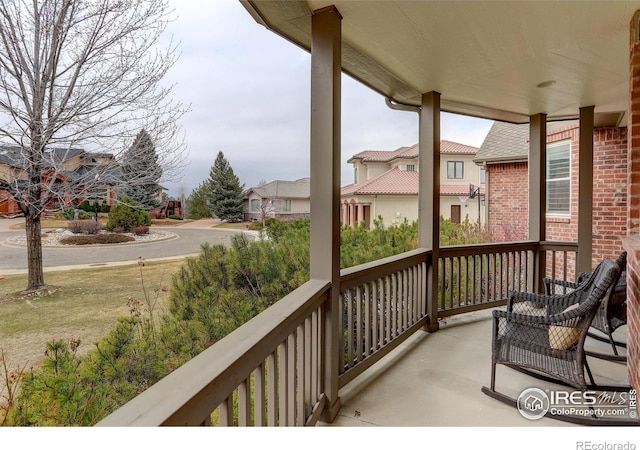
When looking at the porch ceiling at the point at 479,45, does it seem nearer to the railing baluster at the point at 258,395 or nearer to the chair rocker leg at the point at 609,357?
the railing baluster at the point at 258,395

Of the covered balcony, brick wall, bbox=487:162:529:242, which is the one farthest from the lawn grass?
brick wall, bbox=487:162:529:242

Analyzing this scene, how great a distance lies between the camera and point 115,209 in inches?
108

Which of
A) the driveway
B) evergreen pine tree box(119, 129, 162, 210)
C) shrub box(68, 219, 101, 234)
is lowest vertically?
the driveway

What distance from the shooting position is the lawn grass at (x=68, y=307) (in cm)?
208

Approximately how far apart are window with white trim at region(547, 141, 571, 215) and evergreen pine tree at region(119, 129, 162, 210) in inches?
295

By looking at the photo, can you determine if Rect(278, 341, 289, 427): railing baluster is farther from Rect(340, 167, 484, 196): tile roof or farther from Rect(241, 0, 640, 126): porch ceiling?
Rect(340, 167, 484, 196): tile roof

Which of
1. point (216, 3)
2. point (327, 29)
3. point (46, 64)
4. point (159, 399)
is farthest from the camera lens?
point (216, 3)

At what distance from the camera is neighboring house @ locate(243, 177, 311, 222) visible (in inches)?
137

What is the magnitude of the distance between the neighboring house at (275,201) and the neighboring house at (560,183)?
5419mm

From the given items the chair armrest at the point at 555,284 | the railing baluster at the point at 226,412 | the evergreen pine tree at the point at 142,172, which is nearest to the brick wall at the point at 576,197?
the chair armrest at the point at 555,284

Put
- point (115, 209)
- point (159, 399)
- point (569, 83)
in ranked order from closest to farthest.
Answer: point (159, 399) → point (115, 209) → point (569, 83)

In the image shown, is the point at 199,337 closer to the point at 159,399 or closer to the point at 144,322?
the point at 144,322

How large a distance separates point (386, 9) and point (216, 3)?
1526mm
